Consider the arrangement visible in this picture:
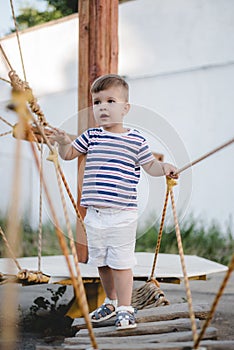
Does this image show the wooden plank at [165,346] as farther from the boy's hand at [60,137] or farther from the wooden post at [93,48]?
the wooden post at [93,48]

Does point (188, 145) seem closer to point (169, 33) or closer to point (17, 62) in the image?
point (169, 33)

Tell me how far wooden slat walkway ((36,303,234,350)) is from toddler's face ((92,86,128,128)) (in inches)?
24.9

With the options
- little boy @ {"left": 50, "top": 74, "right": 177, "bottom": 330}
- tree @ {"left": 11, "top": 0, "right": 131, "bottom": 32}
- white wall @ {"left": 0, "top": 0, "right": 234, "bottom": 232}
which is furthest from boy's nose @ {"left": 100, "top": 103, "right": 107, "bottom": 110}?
tree @ {"left": 11, "top": 0, "right": 131, "bottom": 32}

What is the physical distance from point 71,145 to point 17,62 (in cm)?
434

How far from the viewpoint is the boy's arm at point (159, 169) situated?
1.95 meters

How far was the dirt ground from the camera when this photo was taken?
2.78 meters

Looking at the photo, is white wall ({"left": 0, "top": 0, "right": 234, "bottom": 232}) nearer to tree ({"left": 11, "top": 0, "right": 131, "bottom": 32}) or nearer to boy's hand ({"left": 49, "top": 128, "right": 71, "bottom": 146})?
tree ({"left": 11, "top": 0, "right": 131, "bottom": 32})

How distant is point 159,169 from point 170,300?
195 cm

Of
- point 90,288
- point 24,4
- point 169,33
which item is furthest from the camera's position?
point 24,4

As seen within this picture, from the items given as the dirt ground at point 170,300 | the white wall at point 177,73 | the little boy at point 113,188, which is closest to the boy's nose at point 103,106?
the little boy at point 113,188

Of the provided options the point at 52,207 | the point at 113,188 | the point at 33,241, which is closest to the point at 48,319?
the point at 113,188

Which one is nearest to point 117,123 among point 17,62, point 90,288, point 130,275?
point 130,275

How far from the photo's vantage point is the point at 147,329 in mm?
1809

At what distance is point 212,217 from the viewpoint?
546 cm
